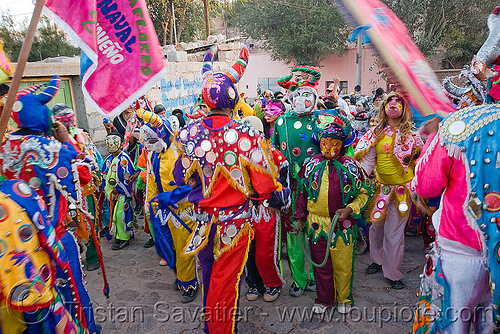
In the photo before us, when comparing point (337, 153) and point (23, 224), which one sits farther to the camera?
point (337, 153)

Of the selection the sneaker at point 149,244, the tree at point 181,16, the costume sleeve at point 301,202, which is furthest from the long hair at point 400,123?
the tree at point 181,16

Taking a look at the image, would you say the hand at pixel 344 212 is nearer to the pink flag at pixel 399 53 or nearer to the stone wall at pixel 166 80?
the pink flag at pixel 399 53

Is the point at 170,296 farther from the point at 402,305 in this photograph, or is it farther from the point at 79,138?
the point at 402,305

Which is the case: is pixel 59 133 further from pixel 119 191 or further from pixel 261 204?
pixel 119 191

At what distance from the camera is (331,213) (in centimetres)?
375

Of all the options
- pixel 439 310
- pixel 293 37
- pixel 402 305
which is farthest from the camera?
pixel 293 37

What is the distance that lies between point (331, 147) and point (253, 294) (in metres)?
1.95

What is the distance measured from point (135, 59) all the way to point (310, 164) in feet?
6.75

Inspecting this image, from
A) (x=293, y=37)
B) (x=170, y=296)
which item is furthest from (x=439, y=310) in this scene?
(x=293, y=37)

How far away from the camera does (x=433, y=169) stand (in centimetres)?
245

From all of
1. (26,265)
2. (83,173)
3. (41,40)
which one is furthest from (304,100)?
(41,40)

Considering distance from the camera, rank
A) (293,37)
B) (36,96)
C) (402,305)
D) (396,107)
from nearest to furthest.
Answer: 1. (36,96)
2. (402,305)
3. (396,107)
4. (293,37)

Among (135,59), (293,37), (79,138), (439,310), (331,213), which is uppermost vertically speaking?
(293,37)

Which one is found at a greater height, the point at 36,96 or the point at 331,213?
the point at 36,96
